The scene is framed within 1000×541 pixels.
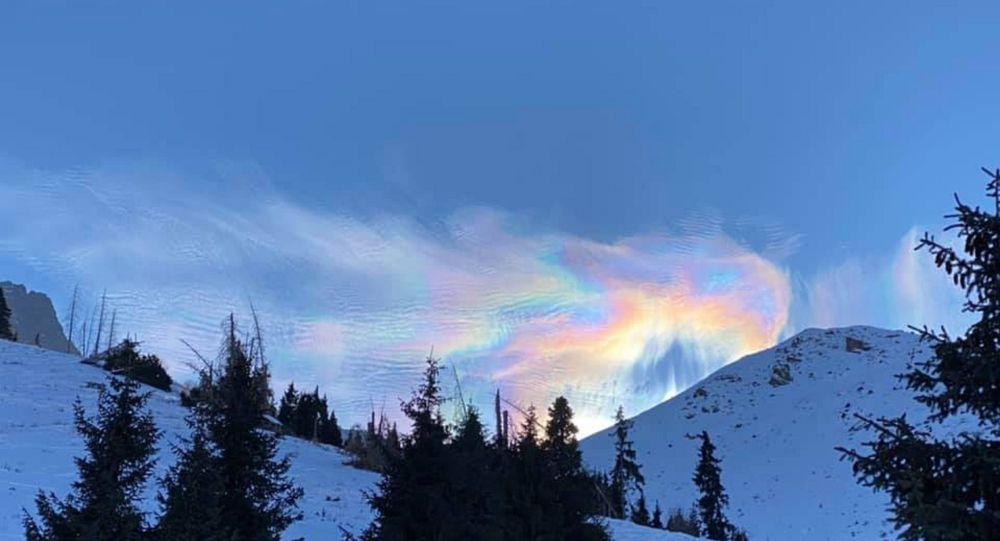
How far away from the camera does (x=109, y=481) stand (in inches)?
216

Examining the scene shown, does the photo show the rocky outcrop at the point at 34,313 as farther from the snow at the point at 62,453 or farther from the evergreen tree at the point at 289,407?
the snow at the point at 62,453

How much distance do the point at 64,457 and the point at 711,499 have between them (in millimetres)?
31714

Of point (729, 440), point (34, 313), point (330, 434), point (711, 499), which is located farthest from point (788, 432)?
point (34, 313)

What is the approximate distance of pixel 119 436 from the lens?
19.9 feet

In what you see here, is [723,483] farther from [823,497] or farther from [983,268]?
[983,268]

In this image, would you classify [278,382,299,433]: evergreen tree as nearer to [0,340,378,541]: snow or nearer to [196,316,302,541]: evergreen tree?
[0,340,378,541]: snow

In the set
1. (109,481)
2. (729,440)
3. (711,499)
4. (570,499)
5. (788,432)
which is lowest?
(711,499)

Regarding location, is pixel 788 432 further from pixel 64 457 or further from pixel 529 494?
pixel 64 457

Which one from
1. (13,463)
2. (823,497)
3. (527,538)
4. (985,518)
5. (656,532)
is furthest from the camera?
(823,497)

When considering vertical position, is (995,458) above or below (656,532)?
above

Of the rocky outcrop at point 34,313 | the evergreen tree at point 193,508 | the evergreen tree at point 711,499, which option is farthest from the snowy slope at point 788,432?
the rocky outcrop at point 34,313

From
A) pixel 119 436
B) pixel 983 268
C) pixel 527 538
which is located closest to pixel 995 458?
pixel 983 268

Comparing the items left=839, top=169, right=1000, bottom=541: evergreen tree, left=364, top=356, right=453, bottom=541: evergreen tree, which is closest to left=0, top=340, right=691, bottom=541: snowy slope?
left=364, top=356, right=453, bottom=541: evergreen tree

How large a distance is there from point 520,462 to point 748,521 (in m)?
28.0
